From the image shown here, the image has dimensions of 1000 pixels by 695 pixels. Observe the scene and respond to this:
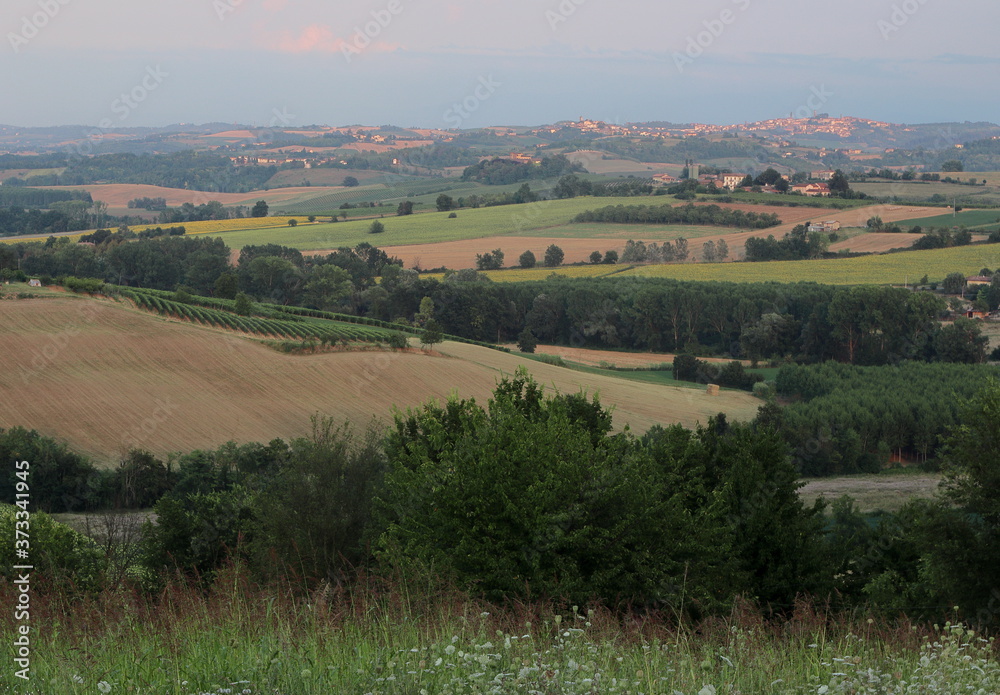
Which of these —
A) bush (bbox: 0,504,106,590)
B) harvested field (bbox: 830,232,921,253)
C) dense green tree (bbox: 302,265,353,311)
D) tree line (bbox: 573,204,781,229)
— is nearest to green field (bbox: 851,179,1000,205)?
tree line (bbox: 573,204,781,229)

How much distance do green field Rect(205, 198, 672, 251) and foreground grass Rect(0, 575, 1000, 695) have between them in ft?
298

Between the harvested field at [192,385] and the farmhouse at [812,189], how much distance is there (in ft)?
220

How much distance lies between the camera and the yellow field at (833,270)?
7762 cm

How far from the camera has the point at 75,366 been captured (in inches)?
1678

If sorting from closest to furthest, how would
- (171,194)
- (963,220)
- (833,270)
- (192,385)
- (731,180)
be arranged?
(192,385) < (833,270) < (963,220) < (731,180) < (171,194)

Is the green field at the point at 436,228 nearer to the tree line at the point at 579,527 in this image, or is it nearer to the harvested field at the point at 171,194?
the harvested field at the point at 171,194

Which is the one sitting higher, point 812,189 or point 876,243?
point 812,189

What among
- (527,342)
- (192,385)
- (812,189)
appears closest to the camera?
(192,385)

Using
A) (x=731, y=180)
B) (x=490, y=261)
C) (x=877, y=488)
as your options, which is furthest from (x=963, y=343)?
(x=731, y=180)

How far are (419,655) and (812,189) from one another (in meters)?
119

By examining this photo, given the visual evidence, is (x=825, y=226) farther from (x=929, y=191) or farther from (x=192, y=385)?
(x=192, y=385)

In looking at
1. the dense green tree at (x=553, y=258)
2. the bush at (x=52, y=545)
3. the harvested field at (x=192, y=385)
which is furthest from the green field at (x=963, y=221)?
the bush at (x=52, y=545)

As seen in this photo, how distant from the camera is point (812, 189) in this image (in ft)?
381

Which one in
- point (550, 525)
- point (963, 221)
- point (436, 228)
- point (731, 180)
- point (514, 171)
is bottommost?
point (550, 525)
